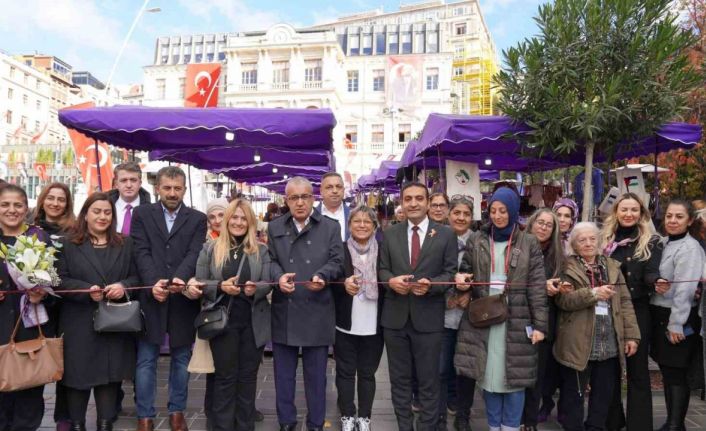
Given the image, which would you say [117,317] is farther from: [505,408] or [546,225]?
[546,225]

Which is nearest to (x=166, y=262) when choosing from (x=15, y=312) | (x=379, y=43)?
(x=15, y=312)

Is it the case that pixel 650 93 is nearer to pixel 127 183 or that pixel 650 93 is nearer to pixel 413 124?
pixel 127 183

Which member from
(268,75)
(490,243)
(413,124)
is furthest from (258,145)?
(268,75)

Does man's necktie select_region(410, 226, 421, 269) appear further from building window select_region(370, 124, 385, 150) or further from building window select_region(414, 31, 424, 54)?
building window select_region(414, 31, 424, 54)

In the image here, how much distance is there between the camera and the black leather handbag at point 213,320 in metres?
3.86

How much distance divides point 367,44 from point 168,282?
58.1m

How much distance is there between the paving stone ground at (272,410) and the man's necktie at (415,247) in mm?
1481

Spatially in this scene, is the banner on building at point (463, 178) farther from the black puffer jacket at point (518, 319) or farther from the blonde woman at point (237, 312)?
the blonde woman at point (237, 312)

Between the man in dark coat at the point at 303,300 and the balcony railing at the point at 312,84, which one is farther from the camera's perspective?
the balcony railing at the point at 312,84

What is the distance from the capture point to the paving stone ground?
442cm

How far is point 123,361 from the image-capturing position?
12.7ft

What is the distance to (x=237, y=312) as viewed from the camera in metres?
3.98

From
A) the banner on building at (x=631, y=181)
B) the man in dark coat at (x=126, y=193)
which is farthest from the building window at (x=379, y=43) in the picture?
the man in dark coat at (x=126, y=193)

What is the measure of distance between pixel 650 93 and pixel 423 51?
178 feet
